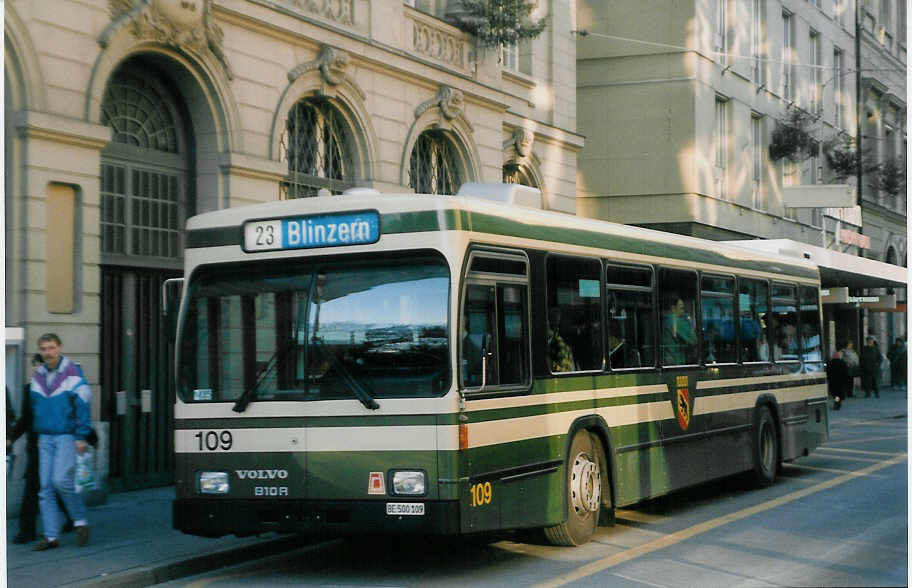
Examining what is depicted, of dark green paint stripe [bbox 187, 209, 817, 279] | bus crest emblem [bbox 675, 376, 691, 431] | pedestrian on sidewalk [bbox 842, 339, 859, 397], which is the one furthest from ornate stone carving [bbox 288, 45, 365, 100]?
pedestrian on sidewalk [bbox 842, 339, 859, 397]

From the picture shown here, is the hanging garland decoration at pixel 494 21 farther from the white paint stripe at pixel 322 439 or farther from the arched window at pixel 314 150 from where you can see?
the white paint stripe at pixel 322 439

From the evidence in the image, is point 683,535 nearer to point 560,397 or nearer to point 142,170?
point 560,397

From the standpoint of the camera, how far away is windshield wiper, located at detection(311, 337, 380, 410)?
9.05 m

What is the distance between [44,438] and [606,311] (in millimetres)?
4777

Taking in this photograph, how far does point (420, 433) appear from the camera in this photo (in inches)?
353

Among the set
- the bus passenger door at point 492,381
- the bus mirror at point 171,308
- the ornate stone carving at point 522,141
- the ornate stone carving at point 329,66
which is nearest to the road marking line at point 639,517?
the bus passenger door at point 492,381

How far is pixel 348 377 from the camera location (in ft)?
30.0

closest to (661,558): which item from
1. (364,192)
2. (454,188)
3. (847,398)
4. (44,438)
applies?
(364,192)

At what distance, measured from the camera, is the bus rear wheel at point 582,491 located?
10570mm

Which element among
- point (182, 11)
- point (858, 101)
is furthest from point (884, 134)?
point (182, 11)

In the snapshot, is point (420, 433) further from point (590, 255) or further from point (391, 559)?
point (590, 255)

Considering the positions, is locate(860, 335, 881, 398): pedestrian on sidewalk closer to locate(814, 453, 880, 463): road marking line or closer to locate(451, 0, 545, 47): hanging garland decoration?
locate(814, 453, 880, 463): road marking line

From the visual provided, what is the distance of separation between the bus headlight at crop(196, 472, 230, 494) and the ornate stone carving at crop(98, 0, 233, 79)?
21.0 ft

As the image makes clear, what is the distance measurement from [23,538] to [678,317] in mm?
6264
